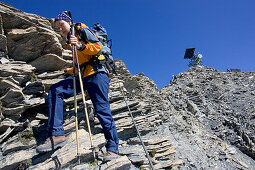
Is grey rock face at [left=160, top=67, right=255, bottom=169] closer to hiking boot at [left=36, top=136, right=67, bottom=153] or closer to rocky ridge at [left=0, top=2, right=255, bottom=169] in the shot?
rocky ridge at [left=0, top=2, right=255, bottom=169]

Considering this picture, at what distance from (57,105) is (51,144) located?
1.23 m

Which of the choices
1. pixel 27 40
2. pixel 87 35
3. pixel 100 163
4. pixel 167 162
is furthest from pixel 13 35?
pixel 167 162

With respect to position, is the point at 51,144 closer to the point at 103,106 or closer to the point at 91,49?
the point at 103,106

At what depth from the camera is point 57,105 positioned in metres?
5.39

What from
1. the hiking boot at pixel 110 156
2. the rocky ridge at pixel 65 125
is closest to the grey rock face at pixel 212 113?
the rocky ridge at pixel 65 125

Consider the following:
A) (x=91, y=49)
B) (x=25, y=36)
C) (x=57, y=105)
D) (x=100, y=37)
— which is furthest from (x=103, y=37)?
(x=25, y=36)

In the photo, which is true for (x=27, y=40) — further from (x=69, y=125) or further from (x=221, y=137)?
(x=221, y=137)

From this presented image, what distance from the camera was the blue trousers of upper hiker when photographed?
520cm

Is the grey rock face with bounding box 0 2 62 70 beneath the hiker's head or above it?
above

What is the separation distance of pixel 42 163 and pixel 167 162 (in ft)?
17.1

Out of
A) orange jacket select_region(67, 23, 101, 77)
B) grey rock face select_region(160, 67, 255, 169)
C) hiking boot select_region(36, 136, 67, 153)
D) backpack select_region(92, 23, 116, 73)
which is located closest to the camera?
hiking boot select_region(36, 136, 67, 153)

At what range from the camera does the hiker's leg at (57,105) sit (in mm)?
5090

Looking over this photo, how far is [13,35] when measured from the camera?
929cm

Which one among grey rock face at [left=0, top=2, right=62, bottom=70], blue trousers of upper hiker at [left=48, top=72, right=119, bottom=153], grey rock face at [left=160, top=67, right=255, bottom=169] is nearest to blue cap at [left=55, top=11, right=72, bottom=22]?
blue trousers of upper hiker at [left=48, top=72, right=119, bottom=153]
